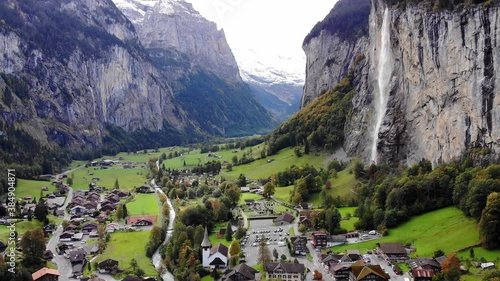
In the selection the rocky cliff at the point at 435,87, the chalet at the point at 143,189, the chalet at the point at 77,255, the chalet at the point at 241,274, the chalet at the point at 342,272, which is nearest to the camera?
the chalet at the point at 342,272

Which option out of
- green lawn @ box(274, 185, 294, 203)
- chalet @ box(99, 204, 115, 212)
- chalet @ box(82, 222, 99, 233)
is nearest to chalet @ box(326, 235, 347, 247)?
green lawn @ box(274, 185, 294, 203)

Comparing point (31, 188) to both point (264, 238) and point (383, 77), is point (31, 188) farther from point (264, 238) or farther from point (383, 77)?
point (383, 77)

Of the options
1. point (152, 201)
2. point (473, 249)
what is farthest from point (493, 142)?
point (152, 201)

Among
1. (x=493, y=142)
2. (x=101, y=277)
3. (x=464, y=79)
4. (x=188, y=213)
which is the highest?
(x=464, y=79)

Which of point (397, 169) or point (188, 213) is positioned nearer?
point (188, 213)

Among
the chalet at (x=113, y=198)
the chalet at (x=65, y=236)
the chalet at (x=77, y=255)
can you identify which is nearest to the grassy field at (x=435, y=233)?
the chalet at (x=77, y=255)

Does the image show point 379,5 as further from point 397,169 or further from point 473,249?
point 473,249

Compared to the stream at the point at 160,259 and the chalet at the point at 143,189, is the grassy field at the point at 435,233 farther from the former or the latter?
the chalet at the point at 143,189
